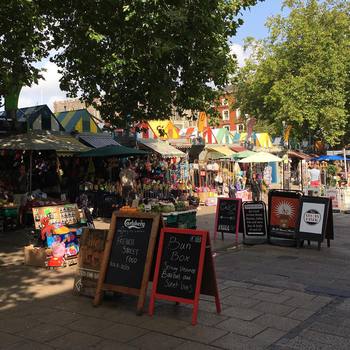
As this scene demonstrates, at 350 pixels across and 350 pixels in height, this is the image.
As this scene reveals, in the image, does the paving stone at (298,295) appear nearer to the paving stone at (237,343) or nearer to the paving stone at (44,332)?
the paving stone at (237,343)

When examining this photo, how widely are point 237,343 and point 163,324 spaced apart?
3.01ft

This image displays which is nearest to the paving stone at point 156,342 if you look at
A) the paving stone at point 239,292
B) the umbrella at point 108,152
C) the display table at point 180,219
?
the paving stone at point 239,292

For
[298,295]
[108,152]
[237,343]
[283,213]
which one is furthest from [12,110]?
[237,343]

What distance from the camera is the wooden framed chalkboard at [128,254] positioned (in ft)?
17.7

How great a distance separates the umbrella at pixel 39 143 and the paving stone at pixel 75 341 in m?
9.05

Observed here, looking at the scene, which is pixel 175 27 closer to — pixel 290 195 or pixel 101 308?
pixel 290 195

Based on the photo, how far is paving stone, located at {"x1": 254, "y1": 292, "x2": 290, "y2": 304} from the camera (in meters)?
5.75

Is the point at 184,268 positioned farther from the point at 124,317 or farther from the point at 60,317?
the point at 60,317

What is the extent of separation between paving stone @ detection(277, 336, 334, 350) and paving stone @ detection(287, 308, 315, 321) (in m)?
0.65

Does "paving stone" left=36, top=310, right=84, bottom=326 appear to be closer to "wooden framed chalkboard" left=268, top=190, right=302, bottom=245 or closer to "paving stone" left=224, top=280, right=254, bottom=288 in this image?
"paving stone" left=224, top=280, right=254, bottom=288

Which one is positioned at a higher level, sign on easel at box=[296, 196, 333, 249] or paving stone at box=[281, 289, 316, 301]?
sign on easel at box=[296, 196, 333, 249]

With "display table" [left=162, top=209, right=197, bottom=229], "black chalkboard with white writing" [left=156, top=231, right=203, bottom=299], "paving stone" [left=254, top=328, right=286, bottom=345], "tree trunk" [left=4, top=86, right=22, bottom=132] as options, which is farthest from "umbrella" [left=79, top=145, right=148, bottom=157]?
"paving stone" [left=254, top=328, right=286, bottom=345]

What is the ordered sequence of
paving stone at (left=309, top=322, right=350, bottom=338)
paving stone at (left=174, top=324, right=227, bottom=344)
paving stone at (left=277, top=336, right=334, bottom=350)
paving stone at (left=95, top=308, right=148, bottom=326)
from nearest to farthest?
paving stone at (left=277, top=336, right=334, bottom=350) → paving stone at (left=174, top=324, right=227, bottom=344) → paving stone at (left=309, top=322, right=350, bottom=338) → paving stone at (left=95, top=308, right=148, bottom=326)

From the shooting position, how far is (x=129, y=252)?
18.2ft
